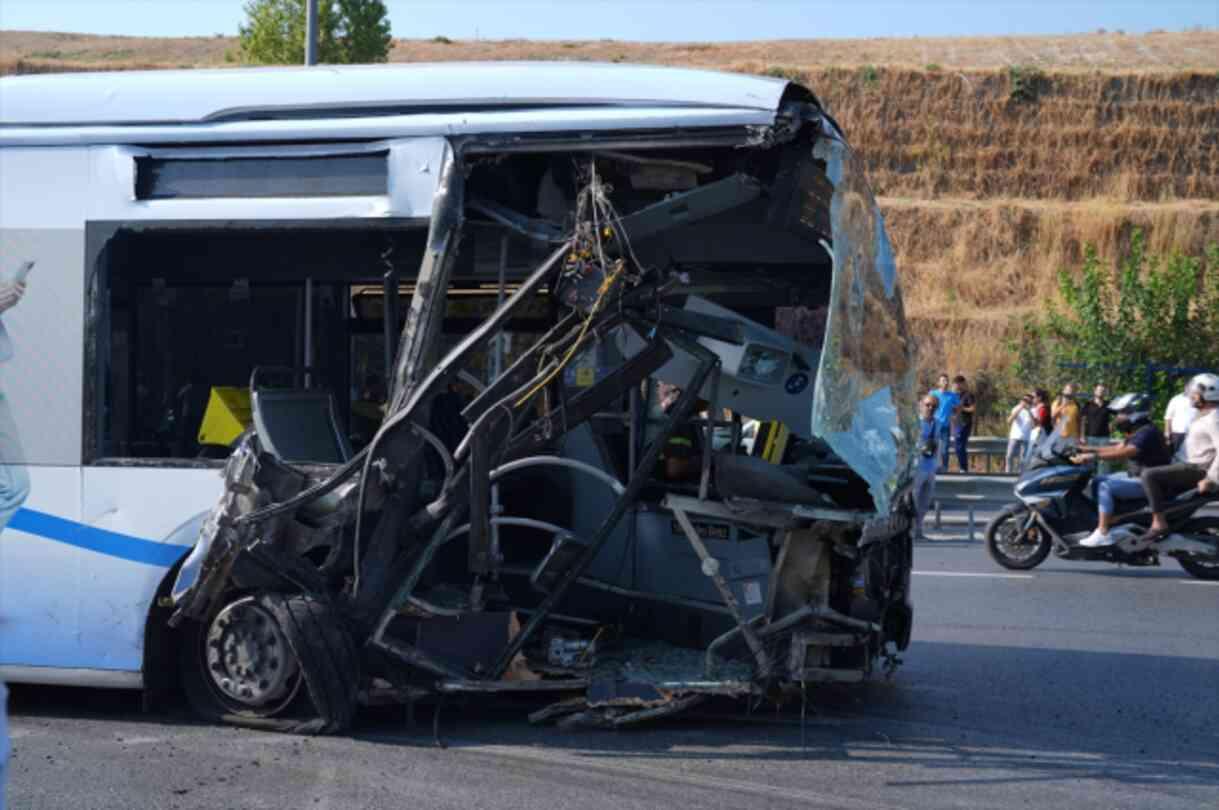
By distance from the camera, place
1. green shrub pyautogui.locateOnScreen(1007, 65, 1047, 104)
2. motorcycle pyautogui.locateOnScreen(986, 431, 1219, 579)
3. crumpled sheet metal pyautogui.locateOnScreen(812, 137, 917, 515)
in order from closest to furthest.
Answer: crumpled sheet metal pyautogui.locateOnScreen(812, 137, 917, 515) < motorcycle pyautogui.locateOnScreen(986, 431, 1219, 579) < green shrub pyautogui.locateOnScreen(1007, 65, 1047, 104)

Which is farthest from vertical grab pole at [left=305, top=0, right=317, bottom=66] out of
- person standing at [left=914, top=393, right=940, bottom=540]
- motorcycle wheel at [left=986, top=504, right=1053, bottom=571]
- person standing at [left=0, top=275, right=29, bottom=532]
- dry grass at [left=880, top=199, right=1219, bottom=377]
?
dry grass at [left=880, top=199, right=1219, bottom=377]

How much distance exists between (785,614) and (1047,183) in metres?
33.9

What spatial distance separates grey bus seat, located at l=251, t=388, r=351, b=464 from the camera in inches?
291

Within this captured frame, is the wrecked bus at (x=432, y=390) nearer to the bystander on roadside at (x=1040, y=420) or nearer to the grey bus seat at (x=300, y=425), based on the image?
the grey bus seat at (x=300, y=425)

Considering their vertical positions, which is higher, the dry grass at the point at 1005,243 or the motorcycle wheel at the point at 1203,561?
the dry grass at the point at 1005,243

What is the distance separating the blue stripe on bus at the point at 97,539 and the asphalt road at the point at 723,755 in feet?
2.74

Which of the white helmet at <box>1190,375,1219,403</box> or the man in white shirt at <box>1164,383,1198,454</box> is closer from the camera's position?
the white helmet at <box>1190,375,1219,403</box>

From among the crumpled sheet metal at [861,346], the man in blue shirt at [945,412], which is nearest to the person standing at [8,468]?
the crumpled sheet metal at [861,346]

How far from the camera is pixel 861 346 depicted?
675 cm

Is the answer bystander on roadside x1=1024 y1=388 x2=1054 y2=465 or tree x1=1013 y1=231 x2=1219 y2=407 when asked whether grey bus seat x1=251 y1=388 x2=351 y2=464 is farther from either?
tree x1=1013 y1=231 x2=1219 y2=407

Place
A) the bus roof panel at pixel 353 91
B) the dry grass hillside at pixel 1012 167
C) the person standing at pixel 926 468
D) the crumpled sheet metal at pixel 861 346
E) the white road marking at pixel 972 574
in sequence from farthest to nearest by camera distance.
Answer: the dry grass hillside at pixel 1012 167
the person standing at pixel 926 468
the white road marking at pixel 972 574
the bus roof panel at pixel 353 91
the crumpled sheet metal at pixel 861 346

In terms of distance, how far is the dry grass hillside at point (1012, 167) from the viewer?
34656 mm

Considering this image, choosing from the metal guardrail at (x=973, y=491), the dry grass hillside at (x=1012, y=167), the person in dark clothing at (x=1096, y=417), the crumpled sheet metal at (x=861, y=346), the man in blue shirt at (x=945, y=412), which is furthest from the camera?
the dry grass hillside at (x=1012, y=167)

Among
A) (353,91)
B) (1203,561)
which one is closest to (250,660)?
(353,91)
